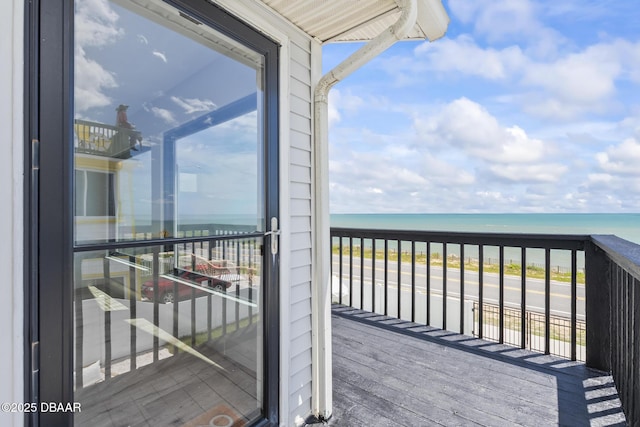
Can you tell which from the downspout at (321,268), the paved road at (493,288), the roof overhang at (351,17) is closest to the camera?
the roof overhang at (351,17)

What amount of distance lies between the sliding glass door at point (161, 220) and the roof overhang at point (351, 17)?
230mm

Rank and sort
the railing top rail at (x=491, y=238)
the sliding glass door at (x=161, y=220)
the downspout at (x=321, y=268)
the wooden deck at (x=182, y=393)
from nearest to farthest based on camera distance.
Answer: the sliding glass door at (x=161, y=220) → the wooden deck at (x=182, y=393) → the downspout at (x=321, y=268) → the railing top rail at (x=491, y=238)

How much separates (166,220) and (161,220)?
0.02 m

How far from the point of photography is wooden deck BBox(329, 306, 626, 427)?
183 cm

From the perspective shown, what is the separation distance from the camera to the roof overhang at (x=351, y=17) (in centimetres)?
158

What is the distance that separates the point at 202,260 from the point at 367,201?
31.2 metres

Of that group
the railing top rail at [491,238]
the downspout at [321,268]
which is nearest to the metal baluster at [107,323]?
the downspout at [321,268]

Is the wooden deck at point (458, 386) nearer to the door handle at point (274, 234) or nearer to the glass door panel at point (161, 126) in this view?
the door handle at point (274, 234)

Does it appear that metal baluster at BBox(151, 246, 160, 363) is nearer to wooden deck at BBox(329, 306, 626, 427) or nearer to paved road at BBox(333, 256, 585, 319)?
wooden deck at BBox(329, 306, 626, 427)

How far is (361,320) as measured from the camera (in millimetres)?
3377

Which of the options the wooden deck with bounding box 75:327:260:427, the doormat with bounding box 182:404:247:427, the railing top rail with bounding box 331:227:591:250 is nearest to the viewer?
the wooden deck with bounding box 75:327:260:427

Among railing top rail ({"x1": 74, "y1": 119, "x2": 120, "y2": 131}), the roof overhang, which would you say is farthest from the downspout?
railing top rail ({"x1": 74, "y1": 119, "x2": 120, "y2": 131})

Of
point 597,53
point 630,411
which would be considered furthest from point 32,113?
point 597,53
